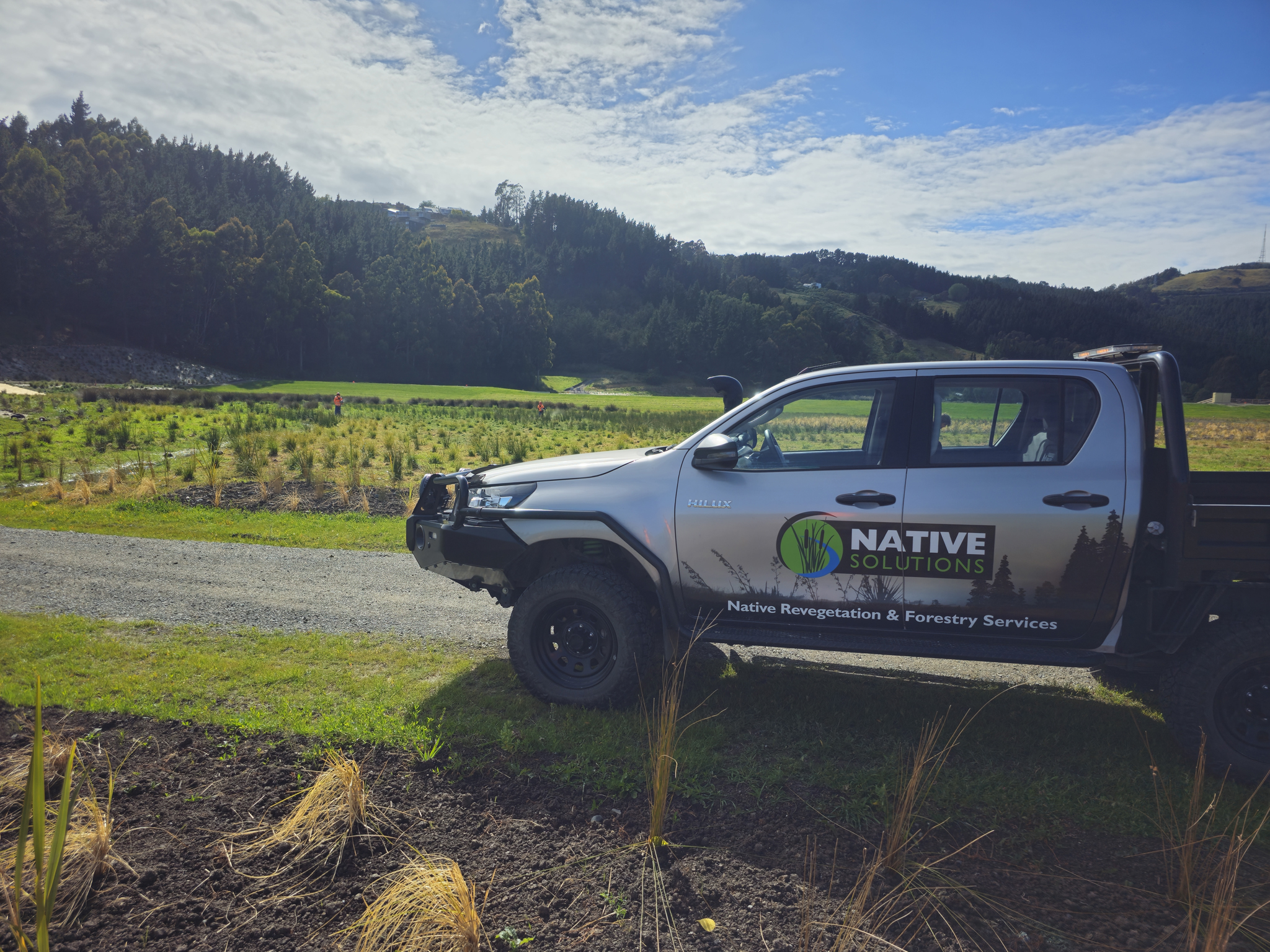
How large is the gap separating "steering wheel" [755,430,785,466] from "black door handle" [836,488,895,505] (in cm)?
50

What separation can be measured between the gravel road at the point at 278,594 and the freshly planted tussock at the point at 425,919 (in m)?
3.50

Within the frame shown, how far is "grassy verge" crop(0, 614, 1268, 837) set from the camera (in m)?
4.01

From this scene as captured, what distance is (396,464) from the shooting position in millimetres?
17078

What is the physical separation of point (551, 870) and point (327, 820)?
106 centimetres

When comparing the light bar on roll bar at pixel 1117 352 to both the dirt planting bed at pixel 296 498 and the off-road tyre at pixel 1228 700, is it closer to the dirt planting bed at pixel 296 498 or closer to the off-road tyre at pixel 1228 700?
the off-road tyre at pixel 1228 700

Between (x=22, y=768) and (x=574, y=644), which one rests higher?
(x=574, y=644)

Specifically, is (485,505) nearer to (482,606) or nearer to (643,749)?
(643,749)

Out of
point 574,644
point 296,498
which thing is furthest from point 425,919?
point 296,498

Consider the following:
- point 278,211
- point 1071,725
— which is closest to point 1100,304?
point 278,211

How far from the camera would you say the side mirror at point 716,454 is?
15.4 ft

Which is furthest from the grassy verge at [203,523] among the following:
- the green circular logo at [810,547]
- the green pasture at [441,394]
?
the green pasture at [441,394]

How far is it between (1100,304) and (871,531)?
150m

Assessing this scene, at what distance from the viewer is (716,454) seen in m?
4.70

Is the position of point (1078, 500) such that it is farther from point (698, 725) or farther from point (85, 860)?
point (85, 860)
